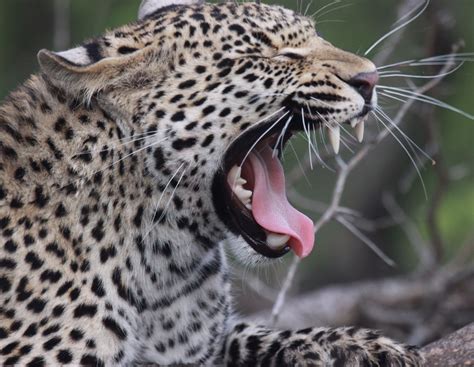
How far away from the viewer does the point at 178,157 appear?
691 centimetres

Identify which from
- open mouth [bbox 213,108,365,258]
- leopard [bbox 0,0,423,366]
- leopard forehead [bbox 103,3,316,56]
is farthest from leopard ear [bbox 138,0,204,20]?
open mouth [bbox 213,108,365,258]

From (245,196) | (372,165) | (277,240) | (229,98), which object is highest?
(229,98)

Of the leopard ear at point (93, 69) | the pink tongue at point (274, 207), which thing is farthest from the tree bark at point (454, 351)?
the leopard ear at point (93, 69)

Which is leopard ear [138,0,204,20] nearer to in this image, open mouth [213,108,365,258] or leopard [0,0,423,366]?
leopard [0,0,423,366]

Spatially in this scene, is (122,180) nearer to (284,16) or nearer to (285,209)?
(285,209)

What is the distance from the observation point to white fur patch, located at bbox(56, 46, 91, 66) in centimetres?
674

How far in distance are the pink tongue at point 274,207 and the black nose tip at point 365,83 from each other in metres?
0.72

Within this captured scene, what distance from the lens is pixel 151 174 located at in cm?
697

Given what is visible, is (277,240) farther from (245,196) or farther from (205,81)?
(205,81)

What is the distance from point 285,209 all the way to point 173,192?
0.73 meters

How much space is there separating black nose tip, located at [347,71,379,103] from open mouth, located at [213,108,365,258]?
0.15 m

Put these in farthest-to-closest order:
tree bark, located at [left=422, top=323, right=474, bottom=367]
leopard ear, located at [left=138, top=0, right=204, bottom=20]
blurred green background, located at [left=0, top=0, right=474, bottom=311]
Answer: blurred green background, located at [left=0, top=0, right=474, bottom=311] < leopard ear, located at [left=138, top=0, right=204, bottom=20] < tree bark, located at [left=422, top=323, right=474, bottom=367]

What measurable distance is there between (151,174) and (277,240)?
870 millimetres

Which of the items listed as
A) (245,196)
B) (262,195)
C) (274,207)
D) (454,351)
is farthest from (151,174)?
(454,351)
